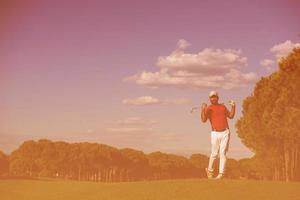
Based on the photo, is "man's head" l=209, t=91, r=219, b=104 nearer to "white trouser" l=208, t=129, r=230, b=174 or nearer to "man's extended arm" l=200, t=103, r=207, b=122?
"man's extended arm" l=200, t=103, r=207, b=122

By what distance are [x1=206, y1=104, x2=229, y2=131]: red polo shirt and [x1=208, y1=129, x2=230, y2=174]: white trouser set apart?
268mm

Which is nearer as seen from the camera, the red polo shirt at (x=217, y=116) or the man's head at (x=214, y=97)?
the red polo shirt at (x=217, y=116)

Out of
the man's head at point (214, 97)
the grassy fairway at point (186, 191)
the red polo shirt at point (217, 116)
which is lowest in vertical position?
→ the grassy fairway at point (186, 191)

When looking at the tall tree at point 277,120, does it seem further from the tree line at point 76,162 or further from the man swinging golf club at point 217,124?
the tree line at point 76,162

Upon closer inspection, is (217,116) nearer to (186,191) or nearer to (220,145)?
(220,145)

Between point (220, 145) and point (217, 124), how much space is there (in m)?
0.94

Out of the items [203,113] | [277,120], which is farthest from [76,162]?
[203,113]

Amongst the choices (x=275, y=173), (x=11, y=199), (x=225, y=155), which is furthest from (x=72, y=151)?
(x=225, y=155)

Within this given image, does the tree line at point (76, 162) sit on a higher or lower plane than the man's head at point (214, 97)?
lower

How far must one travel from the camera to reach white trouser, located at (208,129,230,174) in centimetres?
2319

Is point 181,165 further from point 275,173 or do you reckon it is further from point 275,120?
point 275,120

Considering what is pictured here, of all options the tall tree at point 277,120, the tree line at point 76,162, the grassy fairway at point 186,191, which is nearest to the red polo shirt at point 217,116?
the grassy fairway at point 186,191

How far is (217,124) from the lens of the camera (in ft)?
77.4

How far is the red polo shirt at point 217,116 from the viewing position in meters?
23.5
